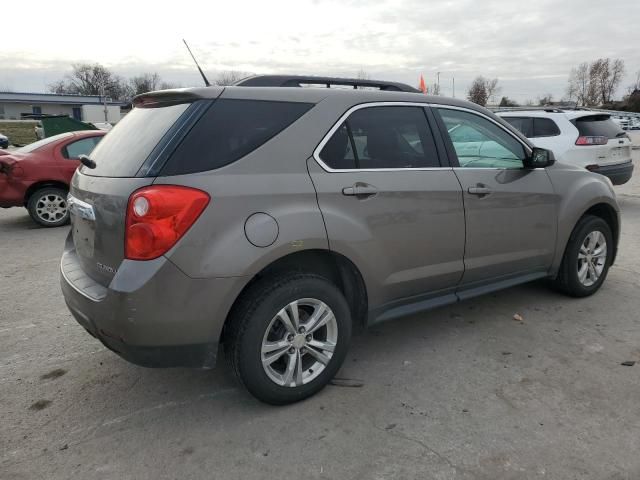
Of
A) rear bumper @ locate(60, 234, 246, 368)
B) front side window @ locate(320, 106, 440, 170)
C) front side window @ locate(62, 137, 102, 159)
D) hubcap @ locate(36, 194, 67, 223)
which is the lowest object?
hubcap @ locate(36, 194, 67, 223)

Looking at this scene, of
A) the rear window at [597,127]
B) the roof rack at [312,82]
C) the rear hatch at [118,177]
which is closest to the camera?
the rear hatch at [118,177]

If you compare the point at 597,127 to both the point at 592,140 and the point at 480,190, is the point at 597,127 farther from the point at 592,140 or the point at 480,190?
the point at 480,190

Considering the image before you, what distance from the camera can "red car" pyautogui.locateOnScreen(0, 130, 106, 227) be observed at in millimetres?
7902

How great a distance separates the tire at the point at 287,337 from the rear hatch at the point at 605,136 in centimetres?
711

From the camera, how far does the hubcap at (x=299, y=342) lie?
2.85 m

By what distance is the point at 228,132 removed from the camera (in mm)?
2746

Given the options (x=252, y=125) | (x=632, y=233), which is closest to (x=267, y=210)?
(x=252, y=125)

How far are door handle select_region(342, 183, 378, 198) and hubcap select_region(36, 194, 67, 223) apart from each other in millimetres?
6725

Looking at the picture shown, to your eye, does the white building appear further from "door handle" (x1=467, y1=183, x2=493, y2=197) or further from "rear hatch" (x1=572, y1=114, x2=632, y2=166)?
"door handle" (x1=467, y1=183, x2=493, y2=197)

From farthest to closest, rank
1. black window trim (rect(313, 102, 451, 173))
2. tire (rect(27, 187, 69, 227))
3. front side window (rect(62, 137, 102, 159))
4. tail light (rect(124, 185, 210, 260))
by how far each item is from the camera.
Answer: front side window (rect(62, 137, 102, 159))
tire (rect(27, 187, 69, 227))
black window trim (rect(313, 102, 451, 173))
tail light (rect(124, 185, 210, 260))

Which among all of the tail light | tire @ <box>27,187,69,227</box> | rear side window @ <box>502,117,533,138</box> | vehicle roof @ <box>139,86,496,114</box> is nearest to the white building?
tire @ <box>27,187,69,227</box>

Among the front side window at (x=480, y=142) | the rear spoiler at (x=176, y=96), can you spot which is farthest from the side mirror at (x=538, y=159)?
the rear spoiler at (x=176, y=96)

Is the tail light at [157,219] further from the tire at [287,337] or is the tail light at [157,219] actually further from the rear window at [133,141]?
the tire at [287,337]

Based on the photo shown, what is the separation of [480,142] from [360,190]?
1352mm
